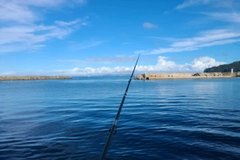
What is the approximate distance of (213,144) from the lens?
942 centimetres

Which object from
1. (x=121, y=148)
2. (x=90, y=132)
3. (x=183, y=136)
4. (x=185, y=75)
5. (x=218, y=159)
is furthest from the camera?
(x=185, y=75)

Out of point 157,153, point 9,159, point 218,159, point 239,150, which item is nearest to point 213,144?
point 239,150

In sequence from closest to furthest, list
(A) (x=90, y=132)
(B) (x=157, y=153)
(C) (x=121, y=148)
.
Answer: (B) (x=157, y=153), (C) (x=121, y=148), (A) (x=90, y=132)

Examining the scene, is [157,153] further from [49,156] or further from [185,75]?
[185,75]

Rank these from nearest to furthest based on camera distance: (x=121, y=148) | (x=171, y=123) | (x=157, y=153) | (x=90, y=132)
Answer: (x=157, y=153)
(x=121, y=148)
(x=90, y=132)
(x=171, y=123)

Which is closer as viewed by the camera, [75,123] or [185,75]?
[75,123]

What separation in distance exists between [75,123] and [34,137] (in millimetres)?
3655

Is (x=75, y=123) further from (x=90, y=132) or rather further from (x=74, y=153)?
(x=74, y=153)

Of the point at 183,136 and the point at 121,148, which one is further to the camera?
the point at 183,136

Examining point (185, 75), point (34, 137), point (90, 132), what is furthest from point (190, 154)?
point (185, 75)

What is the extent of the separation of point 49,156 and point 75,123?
602cm

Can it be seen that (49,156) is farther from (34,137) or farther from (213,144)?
(213,144)

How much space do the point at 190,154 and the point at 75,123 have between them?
8635 mm

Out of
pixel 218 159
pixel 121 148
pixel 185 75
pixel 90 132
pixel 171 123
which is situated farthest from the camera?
pixel 185 75
